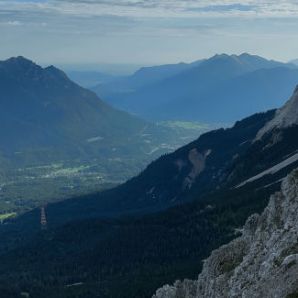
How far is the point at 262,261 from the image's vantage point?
61000 millimetres

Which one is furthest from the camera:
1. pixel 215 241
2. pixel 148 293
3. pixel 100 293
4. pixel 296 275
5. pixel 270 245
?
pixel 215 241

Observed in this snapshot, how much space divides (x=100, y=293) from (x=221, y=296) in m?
105

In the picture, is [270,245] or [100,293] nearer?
[270,245]

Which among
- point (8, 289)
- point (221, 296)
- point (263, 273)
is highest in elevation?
point (263, 273)

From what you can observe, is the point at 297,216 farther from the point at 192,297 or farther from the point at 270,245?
the point at 192,297

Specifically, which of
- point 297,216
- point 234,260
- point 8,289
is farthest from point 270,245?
point 8,289

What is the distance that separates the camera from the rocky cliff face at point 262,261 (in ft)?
175

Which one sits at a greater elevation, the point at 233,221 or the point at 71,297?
the point at 233,221

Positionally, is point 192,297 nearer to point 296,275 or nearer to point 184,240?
point 296,275

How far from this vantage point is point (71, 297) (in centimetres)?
16762

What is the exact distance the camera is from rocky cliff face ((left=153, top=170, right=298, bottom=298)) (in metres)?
53.3

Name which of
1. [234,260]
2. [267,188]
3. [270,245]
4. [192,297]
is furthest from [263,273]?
[267,188]

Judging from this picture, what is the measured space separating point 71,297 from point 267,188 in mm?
69574

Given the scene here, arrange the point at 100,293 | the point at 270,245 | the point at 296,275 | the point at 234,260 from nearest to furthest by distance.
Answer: the point at 296,275 → the point at 270,245 → the point at 234,260 → the point at 100,293
